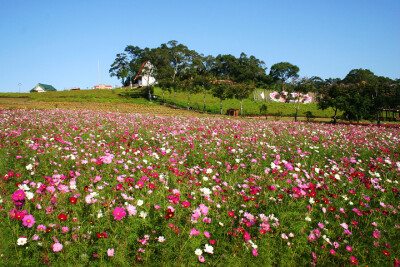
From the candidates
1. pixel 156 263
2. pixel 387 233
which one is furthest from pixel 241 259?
pixel 387 233

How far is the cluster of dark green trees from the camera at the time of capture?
80.0ft

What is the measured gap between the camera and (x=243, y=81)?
71.3 meters

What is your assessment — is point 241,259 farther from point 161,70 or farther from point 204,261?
point 161,70

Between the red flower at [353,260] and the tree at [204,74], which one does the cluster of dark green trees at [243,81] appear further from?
the red flower at [353,260]

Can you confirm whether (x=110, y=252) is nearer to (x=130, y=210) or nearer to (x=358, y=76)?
(x=130, y=210)

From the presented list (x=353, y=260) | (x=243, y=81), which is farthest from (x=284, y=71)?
(x=353, y=260)

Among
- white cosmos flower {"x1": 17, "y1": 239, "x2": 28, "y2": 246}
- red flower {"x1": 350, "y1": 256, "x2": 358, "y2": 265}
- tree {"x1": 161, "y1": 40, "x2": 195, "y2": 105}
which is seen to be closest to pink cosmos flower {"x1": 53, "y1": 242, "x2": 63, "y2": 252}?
white cosmos flower {"x1": 17, "y1": 239, "x2": 28, "y2": 246}

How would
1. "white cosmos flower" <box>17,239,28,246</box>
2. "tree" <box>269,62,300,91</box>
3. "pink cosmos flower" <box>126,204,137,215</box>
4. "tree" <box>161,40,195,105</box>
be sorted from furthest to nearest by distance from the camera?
"tree" <box>269,62,300,91</box>, "tree" <box>161,40,195,105</box>, "pink cosmos flower" <box>126,204,137,215</box>, "white cosmos flower" <box>17,239,28,246</box>

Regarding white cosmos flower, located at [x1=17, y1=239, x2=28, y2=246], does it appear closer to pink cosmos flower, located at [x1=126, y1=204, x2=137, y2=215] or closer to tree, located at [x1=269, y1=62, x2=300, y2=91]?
pink cosmos flower, located at [x1=126, y1=204, x2=137, y2=215]

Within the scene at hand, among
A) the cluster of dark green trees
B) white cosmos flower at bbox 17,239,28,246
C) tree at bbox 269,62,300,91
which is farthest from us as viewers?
tree at bbox 269,62,300,91

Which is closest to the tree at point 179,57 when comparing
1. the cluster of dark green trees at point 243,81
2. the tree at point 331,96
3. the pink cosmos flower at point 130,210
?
the cluster of dark green trees at point 243,81

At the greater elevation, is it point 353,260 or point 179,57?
point 179,57

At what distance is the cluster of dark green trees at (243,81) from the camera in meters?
24.4

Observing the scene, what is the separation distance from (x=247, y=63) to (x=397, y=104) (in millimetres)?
59320
